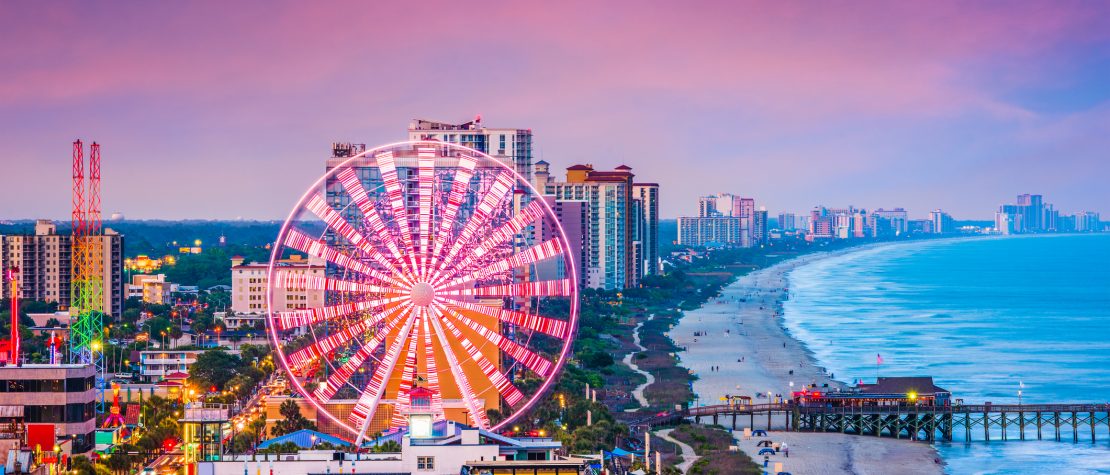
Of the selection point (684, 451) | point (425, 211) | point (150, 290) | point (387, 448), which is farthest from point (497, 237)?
point (150, 290)

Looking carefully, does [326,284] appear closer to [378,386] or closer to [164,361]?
[378,386]

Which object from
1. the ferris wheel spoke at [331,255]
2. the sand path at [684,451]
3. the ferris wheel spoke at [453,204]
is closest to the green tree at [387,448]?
the ferris wheel spoke at [331,255]

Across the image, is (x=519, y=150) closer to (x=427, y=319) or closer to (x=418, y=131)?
(x=418, y=131)

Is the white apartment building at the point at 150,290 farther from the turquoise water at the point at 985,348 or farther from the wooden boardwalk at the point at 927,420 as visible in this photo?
the wooden boardwalk at the point at 927,420

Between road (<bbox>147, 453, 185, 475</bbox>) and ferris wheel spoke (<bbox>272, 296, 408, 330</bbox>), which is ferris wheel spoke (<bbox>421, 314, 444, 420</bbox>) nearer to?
ferris wheel spoke (<bbox>272, 296, 408, 330</bbox>)

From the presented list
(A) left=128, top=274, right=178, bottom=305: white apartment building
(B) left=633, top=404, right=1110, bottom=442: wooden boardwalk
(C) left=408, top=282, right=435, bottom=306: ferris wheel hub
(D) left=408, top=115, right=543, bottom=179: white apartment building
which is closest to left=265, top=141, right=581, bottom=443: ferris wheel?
(C) left=408, top=282, right=435, bottom=306: ferris wheel hub

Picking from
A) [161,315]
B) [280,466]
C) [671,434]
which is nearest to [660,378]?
[671,434]
